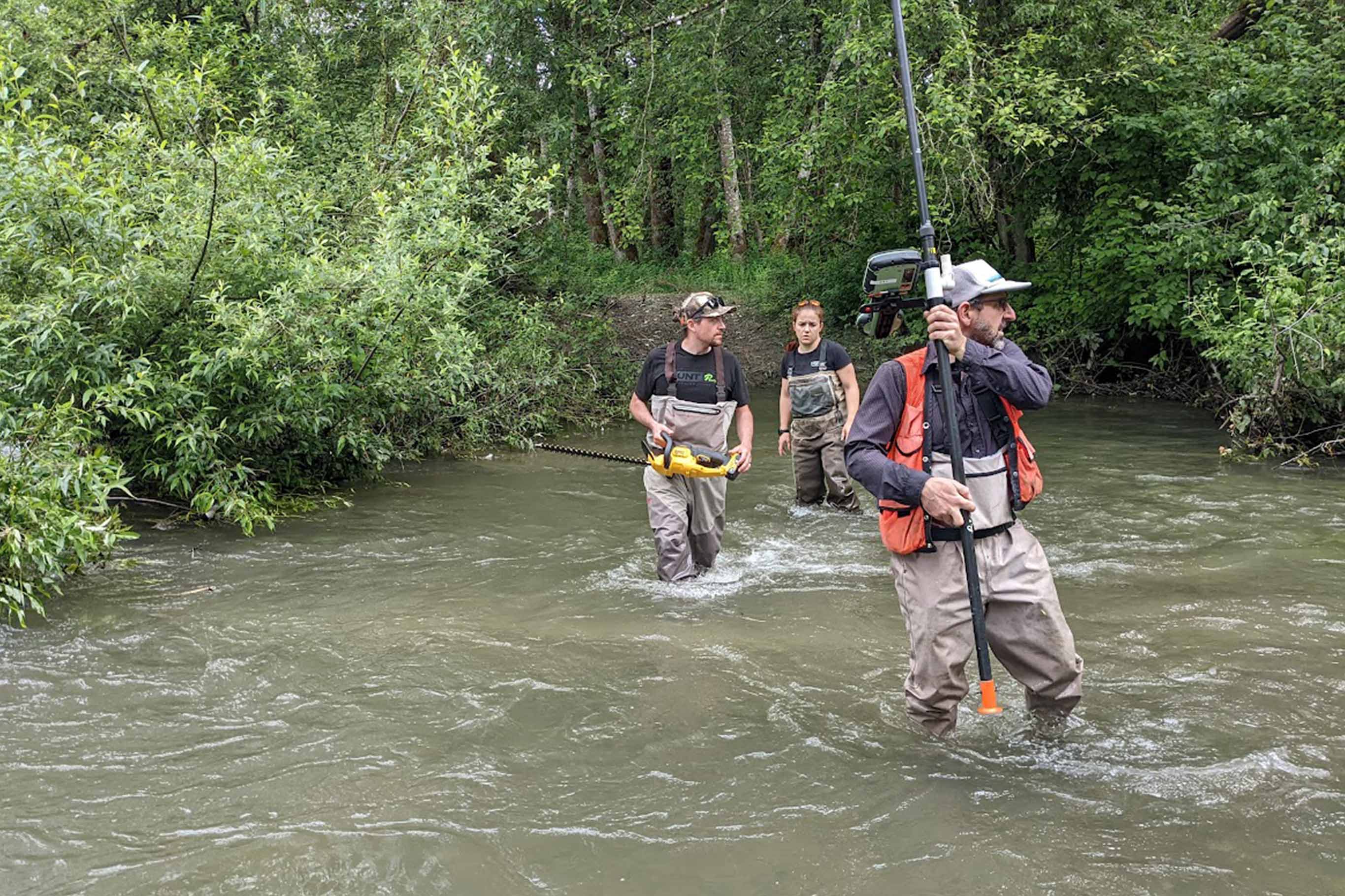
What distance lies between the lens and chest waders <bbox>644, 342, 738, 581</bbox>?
779 cm

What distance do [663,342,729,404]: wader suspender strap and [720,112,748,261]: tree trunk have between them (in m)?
11.2

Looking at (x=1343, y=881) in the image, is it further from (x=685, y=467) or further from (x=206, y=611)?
(x=206, y=611)

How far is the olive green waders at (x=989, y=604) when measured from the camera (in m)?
4.53

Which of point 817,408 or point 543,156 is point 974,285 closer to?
point 817,408

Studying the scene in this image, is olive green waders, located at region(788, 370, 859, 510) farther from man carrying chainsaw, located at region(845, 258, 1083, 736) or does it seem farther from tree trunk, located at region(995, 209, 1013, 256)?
tree trunk, located at region(995, 209, 1013, 256)

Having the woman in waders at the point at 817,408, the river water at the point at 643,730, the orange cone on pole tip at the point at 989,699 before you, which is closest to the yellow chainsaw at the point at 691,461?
the river water at the point at 643,730

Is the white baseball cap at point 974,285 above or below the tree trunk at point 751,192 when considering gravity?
below

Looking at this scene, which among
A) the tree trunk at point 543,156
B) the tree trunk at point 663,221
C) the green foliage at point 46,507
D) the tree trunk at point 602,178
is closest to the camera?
the green foliage at point 46,507

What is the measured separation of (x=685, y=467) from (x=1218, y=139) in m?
10.7

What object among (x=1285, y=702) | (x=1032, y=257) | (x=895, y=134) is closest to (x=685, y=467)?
(x=1285, y=702)

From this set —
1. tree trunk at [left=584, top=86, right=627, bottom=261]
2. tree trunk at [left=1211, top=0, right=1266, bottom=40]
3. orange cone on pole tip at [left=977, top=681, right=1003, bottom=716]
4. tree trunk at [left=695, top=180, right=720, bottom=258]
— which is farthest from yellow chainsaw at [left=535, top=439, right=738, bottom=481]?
tree trunk at [left=695, top=180, right=720, bottom=258]

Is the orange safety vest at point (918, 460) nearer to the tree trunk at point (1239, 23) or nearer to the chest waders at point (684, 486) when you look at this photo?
the chest waders at point (684, 486)

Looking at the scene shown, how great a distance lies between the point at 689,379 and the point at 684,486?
744 mm

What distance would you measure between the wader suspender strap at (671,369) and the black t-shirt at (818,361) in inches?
97.5
